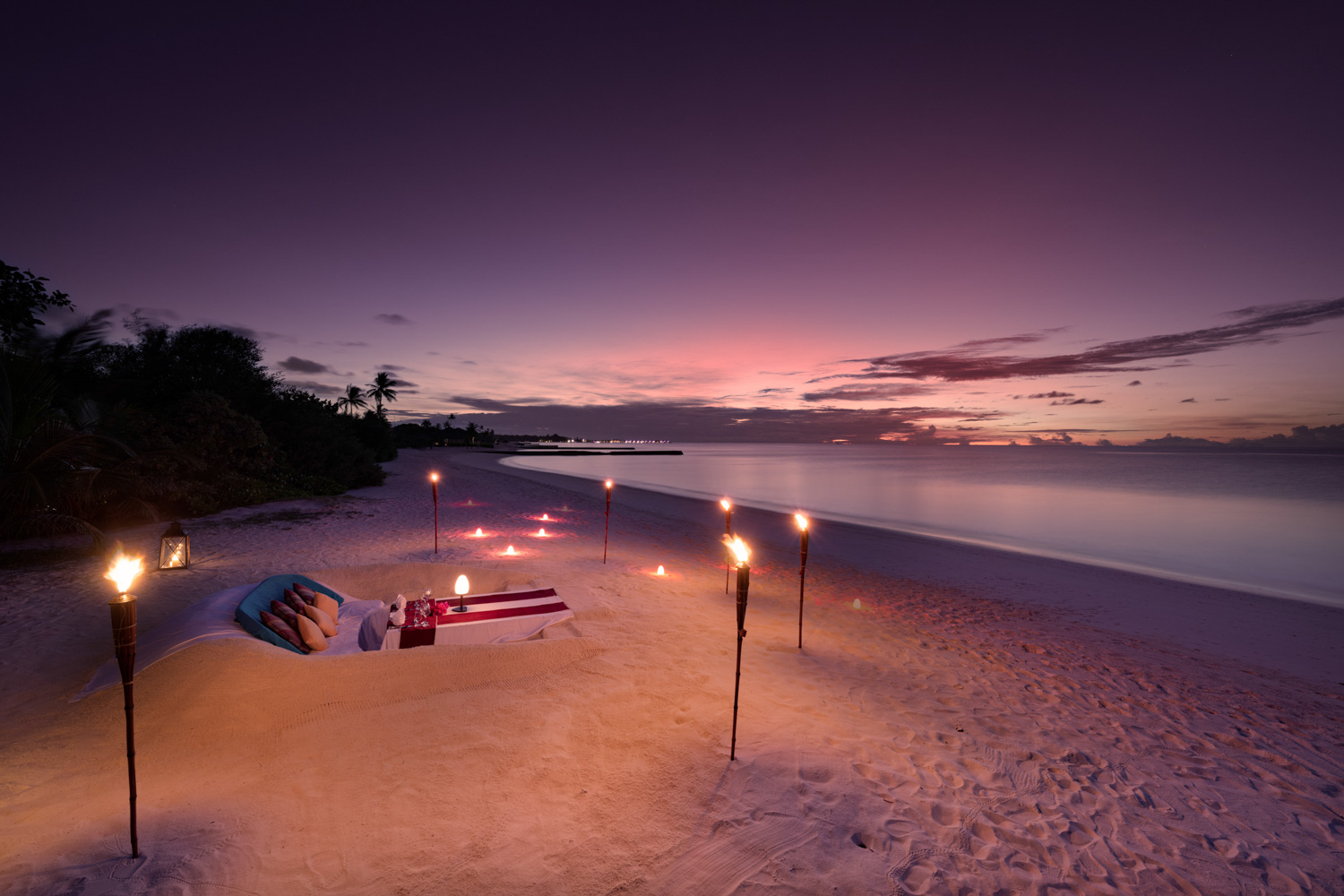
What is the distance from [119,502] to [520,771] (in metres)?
16.1

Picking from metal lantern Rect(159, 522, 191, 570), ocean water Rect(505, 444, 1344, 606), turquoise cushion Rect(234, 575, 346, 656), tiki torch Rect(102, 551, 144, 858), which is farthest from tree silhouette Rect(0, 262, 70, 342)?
ocean water Rect(505, 444, 1344, 606)

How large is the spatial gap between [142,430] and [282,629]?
49.9 ft

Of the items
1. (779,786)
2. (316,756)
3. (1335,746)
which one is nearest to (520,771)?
(316,756)

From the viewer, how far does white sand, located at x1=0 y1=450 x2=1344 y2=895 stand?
3.29 meters

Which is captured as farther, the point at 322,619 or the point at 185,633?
the point at 322,619

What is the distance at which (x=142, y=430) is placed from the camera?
15305 mm

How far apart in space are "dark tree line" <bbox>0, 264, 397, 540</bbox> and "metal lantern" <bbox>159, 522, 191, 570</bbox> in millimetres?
992

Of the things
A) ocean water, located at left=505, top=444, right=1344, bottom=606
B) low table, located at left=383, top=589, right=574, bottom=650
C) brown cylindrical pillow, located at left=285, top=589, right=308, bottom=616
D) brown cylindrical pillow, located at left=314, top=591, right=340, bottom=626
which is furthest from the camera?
ocean water, located at left=505, top=444, right=1344, bottom=606

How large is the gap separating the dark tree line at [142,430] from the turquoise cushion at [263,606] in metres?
4.85

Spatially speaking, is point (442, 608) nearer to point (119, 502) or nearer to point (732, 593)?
point (732, 593)

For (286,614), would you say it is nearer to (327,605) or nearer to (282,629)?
(282,629)

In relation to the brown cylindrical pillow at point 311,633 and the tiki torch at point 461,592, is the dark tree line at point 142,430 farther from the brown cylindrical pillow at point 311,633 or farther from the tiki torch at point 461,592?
the tiki torch at point 461,592

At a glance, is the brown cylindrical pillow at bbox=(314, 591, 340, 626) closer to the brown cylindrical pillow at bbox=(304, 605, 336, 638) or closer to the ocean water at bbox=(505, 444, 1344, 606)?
the brown cylindrical pillow at bbox=(304, 605, 336, 638)

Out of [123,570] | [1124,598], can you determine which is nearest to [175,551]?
[123,570]
